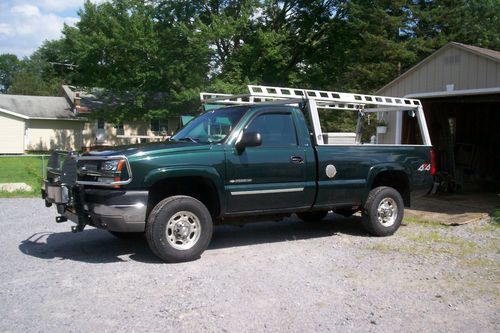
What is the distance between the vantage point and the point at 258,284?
5359 mm

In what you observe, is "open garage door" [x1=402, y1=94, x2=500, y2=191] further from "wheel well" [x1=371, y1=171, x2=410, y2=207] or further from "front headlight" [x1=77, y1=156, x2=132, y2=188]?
"front headlight" [x1=77, y1=156, x2=132, y2=188]

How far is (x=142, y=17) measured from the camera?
98.9ft

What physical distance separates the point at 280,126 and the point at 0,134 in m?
35.2

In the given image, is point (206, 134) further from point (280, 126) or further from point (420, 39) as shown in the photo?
point (420, 39)

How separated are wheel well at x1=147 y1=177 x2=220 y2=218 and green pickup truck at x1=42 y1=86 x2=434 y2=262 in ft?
0.05

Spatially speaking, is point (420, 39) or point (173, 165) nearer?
point (173, 165)

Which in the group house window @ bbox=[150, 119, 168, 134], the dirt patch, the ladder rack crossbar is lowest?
the dirt patch

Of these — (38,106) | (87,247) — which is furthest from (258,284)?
(38,106)

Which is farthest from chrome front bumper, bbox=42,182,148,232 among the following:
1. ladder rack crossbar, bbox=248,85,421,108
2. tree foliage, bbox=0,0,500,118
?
tree foliage, bbox=0,0,500,118

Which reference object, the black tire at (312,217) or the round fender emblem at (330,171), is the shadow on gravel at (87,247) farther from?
the black tire at (312,217)

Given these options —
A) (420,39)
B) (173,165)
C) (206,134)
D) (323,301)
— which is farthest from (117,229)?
(420,39)

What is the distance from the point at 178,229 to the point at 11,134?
35466mm

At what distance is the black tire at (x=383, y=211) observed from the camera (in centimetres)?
789

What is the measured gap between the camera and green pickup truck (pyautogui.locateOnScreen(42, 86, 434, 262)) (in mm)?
5945
